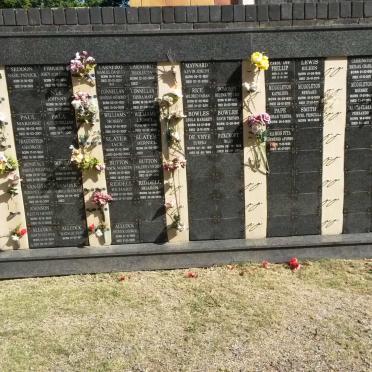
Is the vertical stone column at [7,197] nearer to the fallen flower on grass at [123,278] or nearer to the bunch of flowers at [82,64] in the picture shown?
the bunch of flowers at [82,64]

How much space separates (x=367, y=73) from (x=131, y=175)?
4300mm

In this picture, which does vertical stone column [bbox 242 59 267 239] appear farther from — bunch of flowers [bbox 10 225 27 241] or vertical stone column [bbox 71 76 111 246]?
bunch of flowers [bbox 10 225 27 241]

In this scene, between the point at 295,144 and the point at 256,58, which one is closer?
the point at 256,58

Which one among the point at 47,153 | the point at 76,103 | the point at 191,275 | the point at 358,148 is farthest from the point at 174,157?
the point at 358,148

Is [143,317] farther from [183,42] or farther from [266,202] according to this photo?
[183,42]

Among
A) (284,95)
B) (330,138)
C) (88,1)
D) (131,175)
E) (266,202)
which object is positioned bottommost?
(266,202)

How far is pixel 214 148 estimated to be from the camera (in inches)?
291

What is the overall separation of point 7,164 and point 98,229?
A: 6.04 ft

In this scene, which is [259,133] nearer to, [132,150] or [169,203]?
[169,203]

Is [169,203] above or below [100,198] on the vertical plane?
below

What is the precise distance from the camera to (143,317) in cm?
619

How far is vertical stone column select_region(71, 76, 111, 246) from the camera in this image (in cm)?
703

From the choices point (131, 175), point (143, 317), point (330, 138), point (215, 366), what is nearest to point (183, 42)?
point (131, 175)

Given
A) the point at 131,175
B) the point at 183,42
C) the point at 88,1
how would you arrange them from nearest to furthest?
1. the point at 183,42
2. the point at 131,175
3. the point at 88,1
